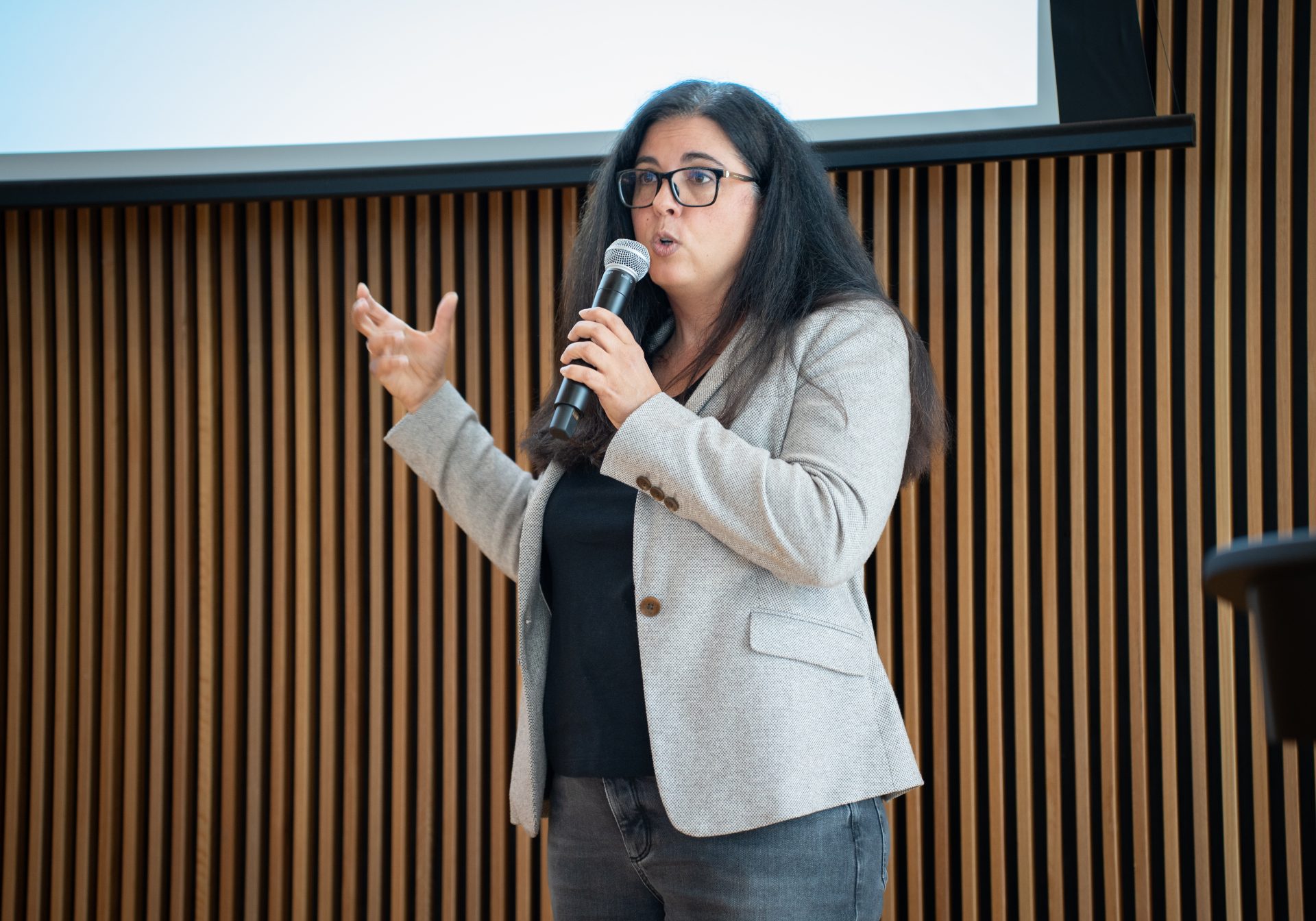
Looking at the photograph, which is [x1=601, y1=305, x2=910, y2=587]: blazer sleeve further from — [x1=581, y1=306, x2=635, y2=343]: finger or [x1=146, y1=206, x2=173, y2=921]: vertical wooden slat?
[x1=146, y1=206, x2=173, y2=921]: vertical wooden slat

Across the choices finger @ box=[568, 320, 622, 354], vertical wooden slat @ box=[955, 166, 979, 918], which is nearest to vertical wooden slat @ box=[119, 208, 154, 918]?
finger @ box=[568, 320, 622, 354]

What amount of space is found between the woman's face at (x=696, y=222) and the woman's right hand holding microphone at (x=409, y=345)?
0.34 m

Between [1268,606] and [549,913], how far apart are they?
2143 millimetres

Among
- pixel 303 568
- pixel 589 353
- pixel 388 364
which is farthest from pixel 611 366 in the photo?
pixel 303 568

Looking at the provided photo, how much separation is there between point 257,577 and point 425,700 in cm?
50

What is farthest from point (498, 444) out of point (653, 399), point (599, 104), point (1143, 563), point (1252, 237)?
point (1252, 237)

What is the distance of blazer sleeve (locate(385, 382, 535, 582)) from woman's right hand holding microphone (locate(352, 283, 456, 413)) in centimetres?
2

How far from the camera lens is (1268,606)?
558mm

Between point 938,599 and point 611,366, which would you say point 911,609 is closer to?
point 938,599

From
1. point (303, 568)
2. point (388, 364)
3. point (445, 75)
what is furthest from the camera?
point (303, 568)

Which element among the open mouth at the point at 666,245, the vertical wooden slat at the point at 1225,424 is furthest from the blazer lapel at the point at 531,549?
the vertical wooden slat at the point at 1225,424

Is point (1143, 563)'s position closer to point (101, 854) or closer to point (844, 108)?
point (844, 108)

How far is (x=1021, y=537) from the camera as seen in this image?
89.7 inches

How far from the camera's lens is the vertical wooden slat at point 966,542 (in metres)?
2.26
